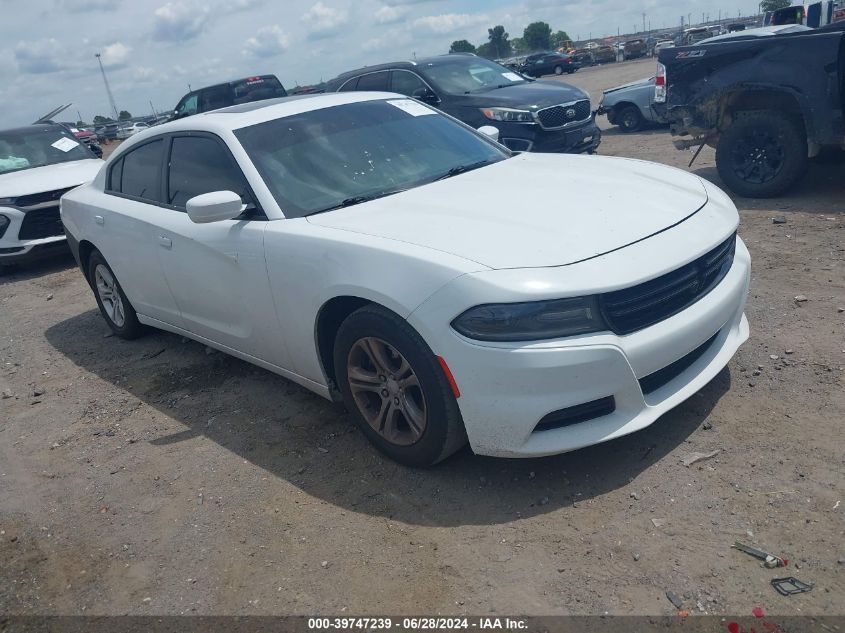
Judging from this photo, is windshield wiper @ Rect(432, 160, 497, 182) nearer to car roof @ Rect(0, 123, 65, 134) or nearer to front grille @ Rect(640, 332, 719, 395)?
front grille @ Rect(640, 332, 719, 395)

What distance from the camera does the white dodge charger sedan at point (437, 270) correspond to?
9.45 feet

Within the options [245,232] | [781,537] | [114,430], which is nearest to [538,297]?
[781,537]

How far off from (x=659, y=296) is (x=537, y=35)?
11082 cm

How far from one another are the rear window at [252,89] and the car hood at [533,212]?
1315 centimetres

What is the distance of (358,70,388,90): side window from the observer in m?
10.9

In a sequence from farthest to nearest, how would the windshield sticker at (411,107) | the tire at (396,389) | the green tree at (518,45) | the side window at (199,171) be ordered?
the green tree at (518,45) → the windshield sticker at (411,107) → the side window at (199,171) → the tire at (396,389)

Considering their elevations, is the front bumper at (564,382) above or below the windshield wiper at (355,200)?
below

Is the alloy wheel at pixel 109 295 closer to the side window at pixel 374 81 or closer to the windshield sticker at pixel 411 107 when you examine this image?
the windshield sticker at pixel 411 107

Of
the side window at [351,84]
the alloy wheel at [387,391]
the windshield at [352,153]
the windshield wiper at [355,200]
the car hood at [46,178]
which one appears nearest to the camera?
the alloy wheel at [387,391]

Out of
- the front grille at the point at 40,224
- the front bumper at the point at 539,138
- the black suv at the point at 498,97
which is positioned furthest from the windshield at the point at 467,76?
the front grille at the point at 40,224

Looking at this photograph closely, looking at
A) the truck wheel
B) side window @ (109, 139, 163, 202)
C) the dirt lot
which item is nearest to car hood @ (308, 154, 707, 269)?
the dirt lot

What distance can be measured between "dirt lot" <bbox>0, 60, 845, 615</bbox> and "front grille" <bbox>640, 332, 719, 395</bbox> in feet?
1.19

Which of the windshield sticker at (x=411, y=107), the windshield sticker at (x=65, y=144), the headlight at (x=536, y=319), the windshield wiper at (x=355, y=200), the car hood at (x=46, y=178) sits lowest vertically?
the car hood at (x=46, y=178)

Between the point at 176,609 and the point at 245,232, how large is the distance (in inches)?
73.7
